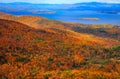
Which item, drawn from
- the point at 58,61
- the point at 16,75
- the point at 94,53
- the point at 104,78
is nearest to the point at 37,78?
the point at 16,75

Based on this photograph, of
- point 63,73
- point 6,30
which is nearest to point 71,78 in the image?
point 63,73

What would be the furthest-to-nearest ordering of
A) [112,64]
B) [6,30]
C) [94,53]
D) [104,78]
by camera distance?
[6,30]
[94,53]
[112,64]
[104,78]

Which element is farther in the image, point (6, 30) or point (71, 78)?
point (6, 30)

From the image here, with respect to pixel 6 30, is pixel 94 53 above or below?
below

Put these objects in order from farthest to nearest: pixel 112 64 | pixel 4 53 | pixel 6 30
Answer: pixel 6 30, pixel 4 53, pixel 112 64

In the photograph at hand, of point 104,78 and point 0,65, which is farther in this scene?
point 0,65

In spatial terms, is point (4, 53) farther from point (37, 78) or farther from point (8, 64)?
point (37, 78)

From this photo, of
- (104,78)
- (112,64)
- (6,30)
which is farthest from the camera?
(6,30)

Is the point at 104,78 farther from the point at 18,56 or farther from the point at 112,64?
the point at 18,56

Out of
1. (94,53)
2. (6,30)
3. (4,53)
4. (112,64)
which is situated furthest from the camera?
(6,30)
